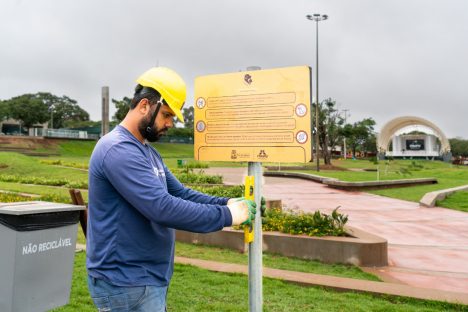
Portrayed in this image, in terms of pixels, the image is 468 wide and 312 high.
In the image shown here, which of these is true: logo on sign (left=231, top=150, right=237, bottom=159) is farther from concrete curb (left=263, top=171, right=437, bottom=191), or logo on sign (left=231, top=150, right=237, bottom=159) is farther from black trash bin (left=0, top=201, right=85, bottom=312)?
concrete curb (left=263, top=171, right=437, bottom=191)

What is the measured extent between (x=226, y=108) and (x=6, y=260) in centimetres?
172

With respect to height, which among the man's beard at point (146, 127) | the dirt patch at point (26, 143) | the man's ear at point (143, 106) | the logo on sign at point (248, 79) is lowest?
the man's beard at point (146, 127)

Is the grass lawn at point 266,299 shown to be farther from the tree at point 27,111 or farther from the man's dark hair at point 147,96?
the tree at point 27,111

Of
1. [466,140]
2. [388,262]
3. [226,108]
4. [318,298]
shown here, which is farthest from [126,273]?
[466,140]

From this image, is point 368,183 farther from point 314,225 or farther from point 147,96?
point 147,96

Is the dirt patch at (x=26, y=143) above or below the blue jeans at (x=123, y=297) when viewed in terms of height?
above

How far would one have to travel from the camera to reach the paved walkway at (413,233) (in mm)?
5922

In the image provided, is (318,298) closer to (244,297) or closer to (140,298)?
(244,297)

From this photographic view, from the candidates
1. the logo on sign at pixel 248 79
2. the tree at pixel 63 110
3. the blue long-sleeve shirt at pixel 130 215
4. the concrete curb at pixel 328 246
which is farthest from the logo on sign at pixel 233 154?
the tree at pixel 63 110

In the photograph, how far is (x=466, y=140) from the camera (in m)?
102

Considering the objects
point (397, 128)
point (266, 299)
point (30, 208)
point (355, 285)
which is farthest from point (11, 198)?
point (397, 128)

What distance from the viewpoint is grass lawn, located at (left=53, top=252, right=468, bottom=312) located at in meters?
4.24

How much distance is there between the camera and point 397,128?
57.6m

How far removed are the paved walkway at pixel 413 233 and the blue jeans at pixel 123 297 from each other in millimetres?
4306
